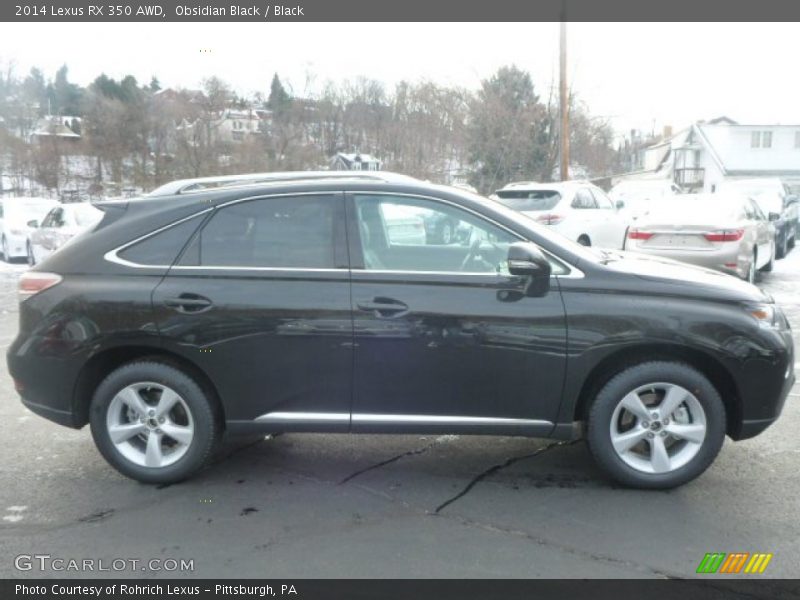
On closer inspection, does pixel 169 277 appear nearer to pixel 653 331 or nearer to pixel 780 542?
pixel 653 331

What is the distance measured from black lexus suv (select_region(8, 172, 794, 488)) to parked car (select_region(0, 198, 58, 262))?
13953 millimetres

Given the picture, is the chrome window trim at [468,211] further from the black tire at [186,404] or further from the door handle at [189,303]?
the black tire at [186,404]

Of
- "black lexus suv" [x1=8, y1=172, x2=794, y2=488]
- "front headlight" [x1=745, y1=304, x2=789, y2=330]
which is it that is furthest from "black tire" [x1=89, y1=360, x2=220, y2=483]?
"front headlight" [x1=745, y1=304, x2=789, y2=330]

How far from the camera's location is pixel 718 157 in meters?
Result: 52.8

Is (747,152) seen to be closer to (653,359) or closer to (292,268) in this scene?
(653,359)

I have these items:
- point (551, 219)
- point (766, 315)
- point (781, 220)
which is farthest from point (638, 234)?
point (781, 220)

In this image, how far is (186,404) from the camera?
14.3ft

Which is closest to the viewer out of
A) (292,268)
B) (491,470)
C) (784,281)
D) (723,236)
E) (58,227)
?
(292,268)

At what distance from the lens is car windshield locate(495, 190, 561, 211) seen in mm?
13266

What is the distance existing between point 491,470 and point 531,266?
138cm

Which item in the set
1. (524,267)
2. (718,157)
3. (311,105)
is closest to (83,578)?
(524,267)

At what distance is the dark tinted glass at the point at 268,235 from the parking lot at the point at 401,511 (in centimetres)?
136

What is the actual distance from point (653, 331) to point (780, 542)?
1.21 m

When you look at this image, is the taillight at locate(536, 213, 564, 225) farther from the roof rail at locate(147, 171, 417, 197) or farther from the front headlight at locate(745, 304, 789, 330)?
the front headlight at locate(745, 304, 789, 330)
